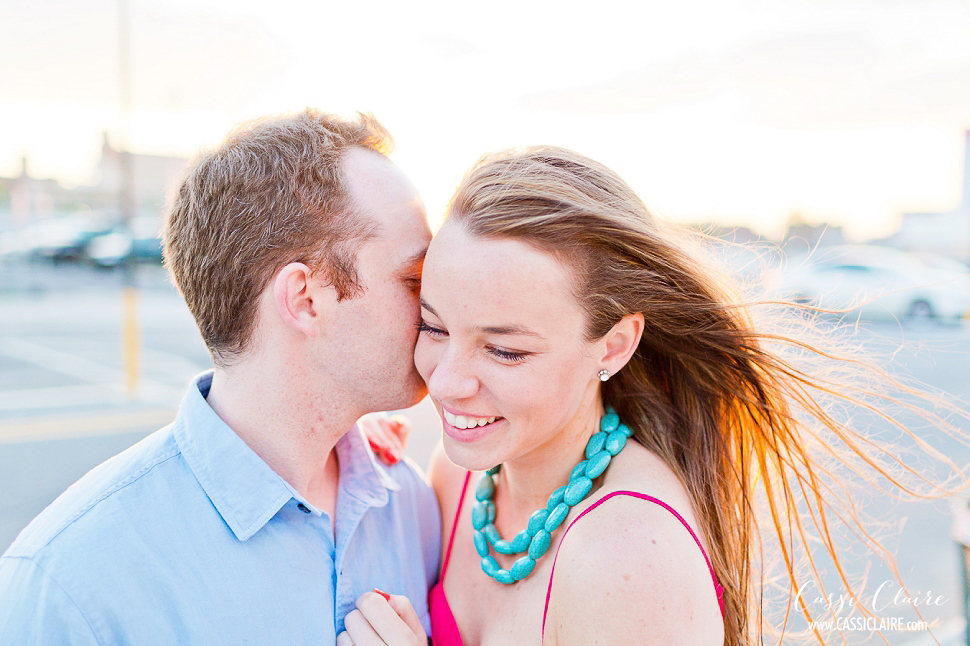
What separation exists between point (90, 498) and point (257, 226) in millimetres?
828

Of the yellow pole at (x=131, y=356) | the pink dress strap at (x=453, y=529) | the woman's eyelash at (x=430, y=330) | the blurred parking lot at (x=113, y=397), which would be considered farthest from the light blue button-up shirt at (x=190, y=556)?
the yellow pole at (x=131, y=356)

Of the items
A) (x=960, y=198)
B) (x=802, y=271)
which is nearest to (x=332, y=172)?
(x=802, y=271)

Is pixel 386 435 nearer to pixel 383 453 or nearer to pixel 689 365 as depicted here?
pixel 383 453

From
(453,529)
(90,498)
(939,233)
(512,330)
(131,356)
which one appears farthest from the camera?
(939,233)

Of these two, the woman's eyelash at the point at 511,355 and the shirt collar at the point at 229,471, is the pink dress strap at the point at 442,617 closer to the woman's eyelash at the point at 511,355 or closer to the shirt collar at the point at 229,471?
the shirt collar at the point at 229,471

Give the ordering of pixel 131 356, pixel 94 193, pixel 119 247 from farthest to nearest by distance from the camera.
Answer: pixel 94 193, pixel 119 247, pixel 131 356

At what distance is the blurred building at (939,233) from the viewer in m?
25.3

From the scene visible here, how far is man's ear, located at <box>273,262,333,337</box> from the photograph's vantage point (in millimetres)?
2080

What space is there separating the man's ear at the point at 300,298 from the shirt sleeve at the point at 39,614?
33.2 inches

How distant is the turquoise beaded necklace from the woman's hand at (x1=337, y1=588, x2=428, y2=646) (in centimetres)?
29

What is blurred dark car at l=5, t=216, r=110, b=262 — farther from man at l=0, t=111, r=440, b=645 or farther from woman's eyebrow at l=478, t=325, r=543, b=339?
woman's eyebrow at l=478, t=325, r=543, b=339

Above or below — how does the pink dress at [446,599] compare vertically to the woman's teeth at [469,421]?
below

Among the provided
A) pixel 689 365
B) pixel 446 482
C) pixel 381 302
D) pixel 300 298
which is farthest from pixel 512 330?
pixel 446 482

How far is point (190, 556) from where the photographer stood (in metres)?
1.75
